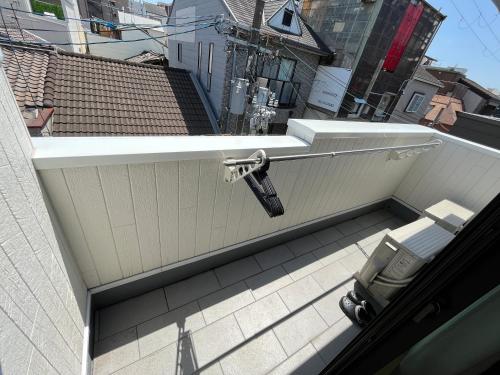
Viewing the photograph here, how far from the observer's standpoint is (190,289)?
1.83 m

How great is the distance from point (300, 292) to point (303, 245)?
584mm

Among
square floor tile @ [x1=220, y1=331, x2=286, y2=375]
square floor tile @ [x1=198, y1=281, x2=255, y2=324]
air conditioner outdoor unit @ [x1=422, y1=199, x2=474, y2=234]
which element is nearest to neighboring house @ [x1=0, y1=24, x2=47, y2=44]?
square floor tile @ [x1=198, y1=281, x2=255, y2=324]

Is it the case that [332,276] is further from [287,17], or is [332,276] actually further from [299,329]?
[287,17]

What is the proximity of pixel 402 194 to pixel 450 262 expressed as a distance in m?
3.13

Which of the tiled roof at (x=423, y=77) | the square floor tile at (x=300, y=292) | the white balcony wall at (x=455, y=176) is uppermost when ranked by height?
the tiled roof at (x=423, y=77)

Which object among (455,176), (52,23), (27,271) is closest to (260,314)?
(27,271)

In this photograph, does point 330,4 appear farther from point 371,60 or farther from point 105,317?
point 105,317

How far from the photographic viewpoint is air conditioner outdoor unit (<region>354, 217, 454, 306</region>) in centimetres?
175

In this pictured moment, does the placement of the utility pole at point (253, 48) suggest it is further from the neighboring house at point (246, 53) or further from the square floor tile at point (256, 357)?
the square floor tile at point (256, 357)

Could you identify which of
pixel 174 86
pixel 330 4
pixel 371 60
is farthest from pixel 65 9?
pixel 371 60

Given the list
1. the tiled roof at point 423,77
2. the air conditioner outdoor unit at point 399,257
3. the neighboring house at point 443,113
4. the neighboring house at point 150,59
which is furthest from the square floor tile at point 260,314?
the neighboring house at point 443,113

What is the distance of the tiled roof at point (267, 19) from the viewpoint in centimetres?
549

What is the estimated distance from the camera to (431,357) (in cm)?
81

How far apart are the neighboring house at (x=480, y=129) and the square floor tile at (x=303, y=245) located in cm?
382
